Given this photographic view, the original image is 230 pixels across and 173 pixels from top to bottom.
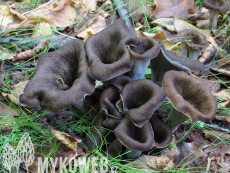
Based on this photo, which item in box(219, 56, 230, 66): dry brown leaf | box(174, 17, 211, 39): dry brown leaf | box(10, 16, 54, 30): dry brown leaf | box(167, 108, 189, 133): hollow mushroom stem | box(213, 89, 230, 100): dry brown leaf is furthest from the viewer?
box(174, 17, 211, 39): dry brown leaf

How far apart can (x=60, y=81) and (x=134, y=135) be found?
108cm

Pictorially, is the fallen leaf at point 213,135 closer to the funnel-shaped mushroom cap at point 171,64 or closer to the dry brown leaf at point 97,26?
the funnel-shaped mushroom cap at point 171,64

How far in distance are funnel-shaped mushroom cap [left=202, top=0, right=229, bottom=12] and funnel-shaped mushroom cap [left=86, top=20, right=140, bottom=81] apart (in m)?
2.75

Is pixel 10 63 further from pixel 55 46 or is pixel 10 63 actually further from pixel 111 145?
pixel 111 145

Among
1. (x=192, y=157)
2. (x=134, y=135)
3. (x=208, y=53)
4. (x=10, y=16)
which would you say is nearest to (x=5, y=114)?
(x=134, y=135)

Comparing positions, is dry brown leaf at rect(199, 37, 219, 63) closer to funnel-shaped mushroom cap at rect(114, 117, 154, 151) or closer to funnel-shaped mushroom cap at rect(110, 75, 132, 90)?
funnel-shaped mushroom cap at rect(110, 75, 132, 90)

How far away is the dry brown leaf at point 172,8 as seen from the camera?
16.3 feet

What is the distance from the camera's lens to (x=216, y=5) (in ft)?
15.7

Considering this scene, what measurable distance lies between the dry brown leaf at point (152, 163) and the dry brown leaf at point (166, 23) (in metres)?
3.24

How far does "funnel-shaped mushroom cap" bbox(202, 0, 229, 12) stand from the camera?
435 cm

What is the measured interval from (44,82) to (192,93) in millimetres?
1648

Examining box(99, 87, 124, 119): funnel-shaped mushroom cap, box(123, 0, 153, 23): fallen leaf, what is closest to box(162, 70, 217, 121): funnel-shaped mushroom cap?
box(99, 87, 124, 119): funnel-shaped mushroom cap

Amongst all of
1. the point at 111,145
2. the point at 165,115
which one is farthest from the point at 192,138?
the point at 111,145

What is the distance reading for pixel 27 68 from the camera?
3.54m
